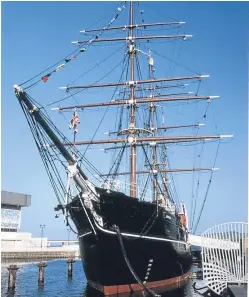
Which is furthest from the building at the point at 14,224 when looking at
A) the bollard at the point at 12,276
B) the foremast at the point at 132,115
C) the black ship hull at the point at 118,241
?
the black ship hull at the point at 118,241

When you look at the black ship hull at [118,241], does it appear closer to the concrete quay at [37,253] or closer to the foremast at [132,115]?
the foremast at [132,115]

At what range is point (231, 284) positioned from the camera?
17875 mm

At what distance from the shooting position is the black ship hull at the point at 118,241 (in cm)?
1878

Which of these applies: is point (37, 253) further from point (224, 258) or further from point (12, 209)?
point (224, 258)

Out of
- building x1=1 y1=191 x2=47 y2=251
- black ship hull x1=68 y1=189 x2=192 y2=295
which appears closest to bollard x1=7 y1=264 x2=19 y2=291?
black ship hull x1=68 y1=189 x2=192 y2=295

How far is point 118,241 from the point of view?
18.8 m

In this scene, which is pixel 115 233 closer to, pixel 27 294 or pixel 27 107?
pixel 27 107

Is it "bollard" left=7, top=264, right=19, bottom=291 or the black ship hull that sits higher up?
the black ship hull

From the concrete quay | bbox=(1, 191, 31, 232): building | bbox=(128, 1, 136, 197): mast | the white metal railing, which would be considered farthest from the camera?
bbox=(1, 191, 31, 232): building

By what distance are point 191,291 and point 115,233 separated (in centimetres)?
1002

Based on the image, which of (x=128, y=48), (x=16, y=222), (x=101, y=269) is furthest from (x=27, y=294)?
(x=16, y=222)

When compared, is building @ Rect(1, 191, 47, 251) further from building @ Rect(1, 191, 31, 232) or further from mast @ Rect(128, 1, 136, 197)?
mast @ Rect(128, 1, 136, 197)

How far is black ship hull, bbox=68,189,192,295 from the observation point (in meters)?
18.8

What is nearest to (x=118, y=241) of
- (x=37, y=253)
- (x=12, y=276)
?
(x=12, y=276)
